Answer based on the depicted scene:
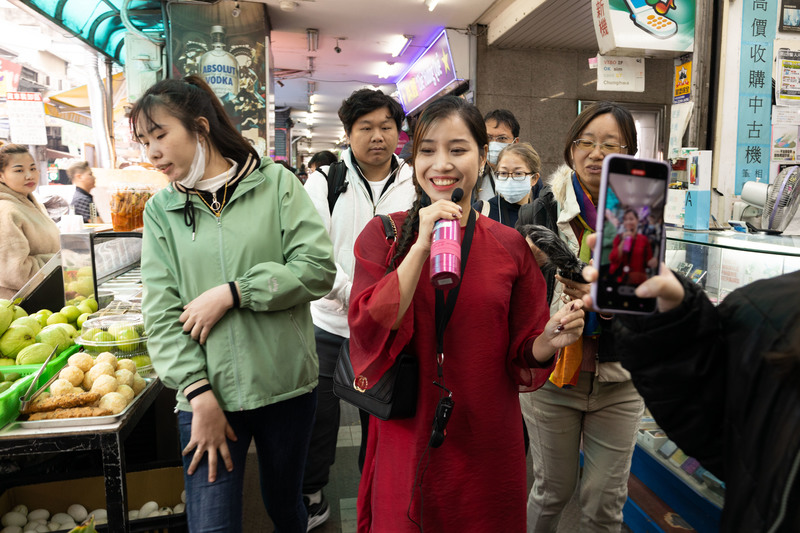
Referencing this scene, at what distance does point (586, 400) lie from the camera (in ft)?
6.18

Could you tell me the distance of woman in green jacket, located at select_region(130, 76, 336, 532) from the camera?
157 cm

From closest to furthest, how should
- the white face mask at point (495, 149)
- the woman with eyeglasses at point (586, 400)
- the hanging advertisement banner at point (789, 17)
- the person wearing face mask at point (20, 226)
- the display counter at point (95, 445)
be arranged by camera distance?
the display counter at point (95, 445), the woman with eyeglasses at point (586, 400), the hanging advertisement banner at point (789, 17), the person wearing face mask at point (20, 226), the white face mask at point (495, 149)

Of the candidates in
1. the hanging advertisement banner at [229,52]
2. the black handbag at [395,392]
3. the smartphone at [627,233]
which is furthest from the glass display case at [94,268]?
the hanging advertisement banner at [229,52]

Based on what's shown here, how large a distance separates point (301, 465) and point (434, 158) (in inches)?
45.3

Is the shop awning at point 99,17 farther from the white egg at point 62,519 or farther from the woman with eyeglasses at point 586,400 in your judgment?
the woman with eyeglasses at point 586,400

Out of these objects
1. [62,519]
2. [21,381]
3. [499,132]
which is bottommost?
[62,519]

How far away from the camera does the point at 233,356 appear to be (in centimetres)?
162

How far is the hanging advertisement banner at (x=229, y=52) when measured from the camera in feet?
20.0

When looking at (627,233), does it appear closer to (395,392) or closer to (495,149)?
(395,392)

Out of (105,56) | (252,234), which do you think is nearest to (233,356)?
(252,234)

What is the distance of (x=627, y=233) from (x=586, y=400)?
1225 millimetres

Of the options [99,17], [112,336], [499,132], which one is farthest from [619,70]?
[99,17]

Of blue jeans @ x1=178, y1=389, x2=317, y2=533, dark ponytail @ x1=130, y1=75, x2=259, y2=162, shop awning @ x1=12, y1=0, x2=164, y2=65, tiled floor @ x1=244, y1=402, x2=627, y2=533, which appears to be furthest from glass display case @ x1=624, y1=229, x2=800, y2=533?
shop awning @ x1=12, y1=0, x2=164, y2=65

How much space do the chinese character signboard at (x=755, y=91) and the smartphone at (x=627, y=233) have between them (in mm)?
2813
